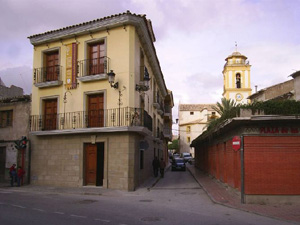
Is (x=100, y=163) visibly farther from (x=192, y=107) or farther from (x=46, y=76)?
(x=192, y=107)

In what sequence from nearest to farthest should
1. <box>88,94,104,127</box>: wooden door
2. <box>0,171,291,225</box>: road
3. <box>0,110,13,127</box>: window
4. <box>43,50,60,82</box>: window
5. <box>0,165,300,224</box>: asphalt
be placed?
<box>0,171,291,225</box>: road → <box>0,165,300,224</box>: asphalt → <box>88,94,104,127</box>: wooden door → <box>43,50,60,82</box>: window → <box>0,110,13,127</box>: window

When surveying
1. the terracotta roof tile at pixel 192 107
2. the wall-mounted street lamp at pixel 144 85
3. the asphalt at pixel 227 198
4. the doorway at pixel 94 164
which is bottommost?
the asphalt at pixel 227 198

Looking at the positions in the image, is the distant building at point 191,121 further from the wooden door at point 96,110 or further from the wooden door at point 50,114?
the wooden door at point 96,110

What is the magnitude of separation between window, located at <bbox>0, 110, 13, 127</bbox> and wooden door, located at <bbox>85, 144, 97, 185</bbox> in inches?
248

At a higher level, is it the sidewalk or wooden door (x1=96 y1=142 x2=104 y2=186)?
wooden door (x1=96 y1=142 x2=104 y2=186)

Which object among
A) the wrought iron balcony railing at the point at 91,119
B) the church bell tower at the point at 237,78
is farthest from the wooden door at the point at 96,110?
the church bell tower at the point at 237,78

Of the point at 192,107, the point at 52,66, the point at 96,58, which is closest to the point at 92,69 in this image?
the point at 96,58

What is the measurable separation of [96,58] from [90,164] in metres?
6.20

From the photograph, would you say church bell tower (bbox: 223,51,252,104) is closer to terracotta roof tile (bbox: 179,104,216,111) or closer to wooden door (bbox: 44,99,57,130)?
terracotta roof tile (bbox: 179,104,216,111)

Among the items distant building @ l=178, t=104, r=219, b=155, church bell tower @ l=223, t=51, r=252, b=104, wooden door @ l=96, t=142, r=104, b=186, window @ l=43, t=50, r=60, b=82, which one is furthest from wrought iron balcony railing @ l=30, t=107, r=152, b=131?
distant building @ l=178, t=104, r=219, b=155

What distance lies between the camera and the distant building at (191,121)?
2827 inches

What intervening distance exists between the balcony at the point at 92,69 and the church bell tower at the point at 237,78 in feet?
123

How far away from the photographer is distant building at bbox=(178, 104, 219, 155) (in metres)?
71.8

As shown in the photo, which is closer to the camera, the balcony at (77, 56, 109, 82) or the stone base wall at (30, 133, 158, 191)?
the stone base wall at (30, 133, 158, 191)
